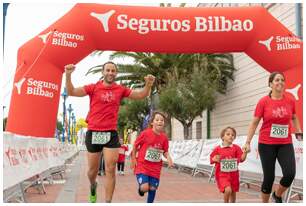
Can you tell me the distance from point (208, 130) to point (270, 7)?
11.1 metres

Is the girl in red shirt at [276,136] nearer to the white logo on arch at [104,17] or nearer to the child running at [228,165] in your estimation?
the child running at [228,165]

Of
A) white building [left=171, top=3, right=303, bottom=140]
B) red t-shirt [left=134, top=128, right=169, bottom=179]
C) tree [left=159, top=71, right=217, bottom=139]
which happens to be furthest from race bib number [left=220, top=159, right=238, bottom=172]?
tree [left=159, top=71, right=217, bottom=139]

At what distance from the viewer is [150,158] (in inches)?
235

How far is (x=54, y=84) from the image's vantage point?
9.98 m

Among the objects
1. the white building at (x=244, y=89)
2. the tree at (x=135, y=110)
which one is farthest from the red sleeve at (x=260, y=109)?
the tree at (x=135, y=110)

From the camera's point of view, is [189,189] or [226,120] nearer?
[189,189]

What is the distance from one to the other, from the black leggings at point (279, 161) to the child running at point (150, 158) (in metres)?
1.22

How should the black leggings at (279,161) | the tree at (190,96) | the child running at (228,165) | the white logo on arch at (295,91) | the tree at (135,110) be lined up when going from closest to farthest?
1. the black leggings at (279,161)
2. the child running at (228,165)
3. the white logo on arch at (295,91)
4. the tree at (190,96)
5. the tree at (135,110)

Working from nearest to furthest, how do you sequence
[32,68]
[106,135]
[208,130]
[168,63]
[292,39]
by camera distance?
[106,135] → [32,68] → [292,39] → [168,63] → [208,130]

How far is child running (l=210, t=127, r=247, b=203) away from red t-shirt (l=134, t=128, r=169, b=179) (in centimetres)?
75

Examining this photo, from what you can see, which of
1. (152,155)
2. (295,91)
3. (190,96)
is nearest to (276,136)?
(152,155)

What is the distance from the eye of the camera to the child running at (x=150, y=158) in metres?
5.93

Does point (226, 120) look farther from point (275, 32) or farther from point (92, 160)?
point (92, 160)

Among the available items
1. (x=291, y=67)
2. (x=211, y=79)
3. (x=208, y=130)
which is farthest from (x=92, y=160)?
(x=208, y=130)
